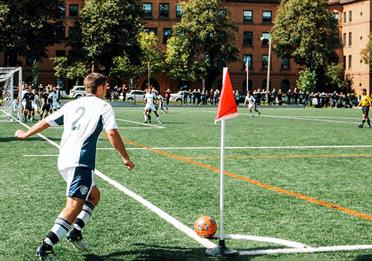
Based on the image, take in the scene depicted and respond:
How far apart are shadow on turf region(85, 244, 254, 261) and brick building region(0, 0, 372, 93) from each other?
287 feet

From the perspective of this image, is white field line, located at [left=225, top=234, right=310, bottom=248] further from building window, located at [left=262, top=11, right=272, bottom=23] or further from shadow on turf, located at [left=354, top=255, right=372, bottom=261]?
building window, located at [left=262, top=11, right=272, bottom=23]

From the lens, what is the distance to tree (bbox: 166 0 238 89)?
8338cm

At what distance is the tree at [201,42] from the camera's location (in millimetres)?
83375

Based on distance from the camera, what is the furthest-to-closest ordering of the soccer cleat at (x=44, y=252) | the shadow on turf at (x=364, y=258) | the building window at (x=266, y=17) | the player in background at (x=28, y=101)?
1. the building window at (x=266, y=17)
2. the player in background at (x=28, y=101)
3. the shadow on turf at (x=364, y=258)
4. the soccer cleat at (x=44, y=252)

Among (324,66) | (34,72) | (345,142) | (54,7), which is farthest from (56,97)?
(324,66)

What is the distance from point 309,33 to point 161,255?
82.5 metres

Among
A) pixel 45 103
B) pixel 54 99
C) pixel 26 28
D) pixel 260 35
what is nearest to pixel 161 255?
pixel 45 103

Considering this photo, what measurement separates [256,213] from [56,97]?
1070 inches

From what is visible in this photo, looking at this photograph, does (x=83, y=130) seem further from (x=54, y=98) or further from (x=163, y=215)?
(x=54, y=98)

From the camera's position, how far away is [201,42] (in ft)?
276

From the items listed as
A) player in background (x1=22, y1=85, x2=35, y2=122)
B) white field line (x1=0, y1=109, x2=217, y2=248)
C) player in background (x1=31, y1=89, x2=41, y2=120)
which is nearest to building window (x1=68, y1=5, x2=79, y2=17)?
player in background (x1=31, y1=89, x2=41, y2=120)

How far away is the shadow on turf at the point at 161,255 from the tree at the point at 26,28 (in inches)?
2381

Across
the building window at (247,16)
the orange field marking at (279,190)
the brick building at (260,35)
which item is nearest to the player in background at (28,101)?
the orange field marking at (279,190)

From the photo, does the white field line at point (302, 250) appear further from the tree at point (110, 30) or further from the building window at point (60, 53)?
the building window at point (60, 53)
